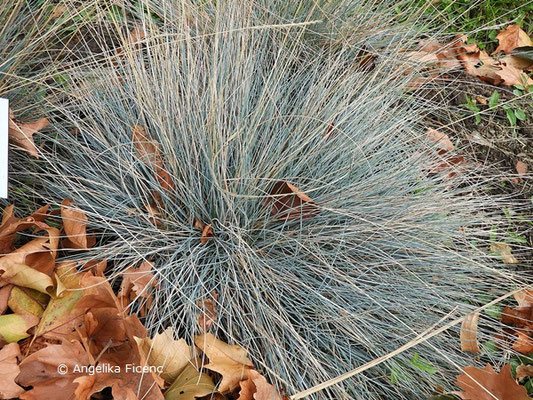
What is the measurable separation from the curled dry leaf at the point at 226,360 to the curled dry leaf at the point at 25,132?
2.44 feet

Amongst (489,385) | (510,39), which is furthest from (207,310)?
(510,39)

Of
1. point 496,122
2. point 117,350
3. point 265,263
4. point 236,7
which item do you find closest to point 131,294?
point 117,350

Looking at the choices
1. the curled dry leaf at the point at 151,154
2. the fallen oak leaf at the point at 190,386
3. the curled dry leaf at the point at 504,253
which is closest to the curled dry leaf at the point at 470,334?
the curled dry leaf at the point at 504,253

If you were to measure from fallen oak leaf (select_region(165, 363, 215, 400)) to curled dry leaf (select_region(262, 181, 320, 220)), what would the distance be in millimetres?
489

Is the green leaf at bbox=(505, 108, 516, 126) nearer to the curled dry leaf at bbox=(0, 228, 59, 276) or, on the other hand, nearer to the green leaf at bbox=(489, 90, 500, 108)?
the green leaf at bbox=(489, 90, 500, 108)

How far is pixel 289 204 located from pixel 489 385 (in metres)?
0.72

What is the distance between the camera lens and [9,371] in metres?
1.21

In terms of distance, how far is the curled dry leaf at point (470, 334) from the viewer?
1.47 metres

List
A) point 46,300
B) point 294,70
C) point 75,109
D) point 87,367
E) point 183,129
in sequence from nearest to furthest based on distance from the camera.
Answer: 1. point 87,367
2. point 46,300
3. point 183,129
4. point 75,109
5. point 294,70

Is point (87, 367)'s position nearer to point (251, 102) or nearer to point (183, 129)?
point (183, 129)

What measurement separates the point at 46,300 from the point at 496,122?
6.31 feet

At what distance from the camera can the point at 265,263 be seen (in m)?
1.43

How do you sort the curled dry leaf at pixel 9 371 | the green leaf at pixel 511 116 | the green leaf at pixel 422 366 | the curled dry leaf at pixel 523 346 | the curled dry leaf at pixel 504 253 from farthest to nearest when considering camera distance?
the green leaf at pixel 511 116, the curled dry leaf at pixel 504 253, the curled dry leaf at pixel 523 346, the green leaf at pixel 422 366, the curled dry leaf at pixel 9 371

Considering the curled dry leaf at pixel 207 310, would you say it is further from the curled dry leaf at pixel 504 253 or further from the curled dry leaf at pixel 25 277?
the curled dry leaf at pixel 504 253
